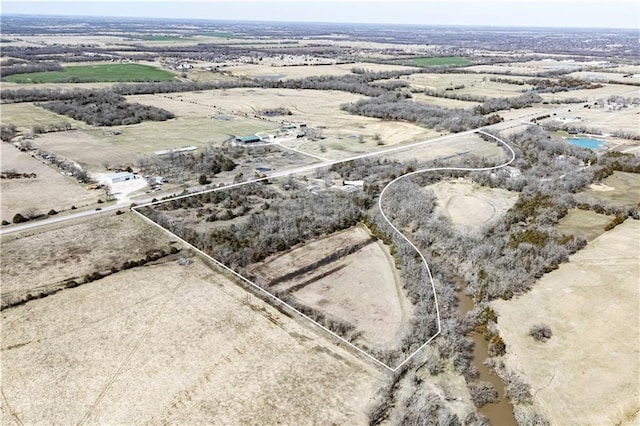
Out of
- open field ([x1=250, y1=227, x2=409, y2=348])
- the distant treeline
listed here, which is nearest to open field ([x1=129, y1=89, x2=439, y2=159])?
the distant treeline

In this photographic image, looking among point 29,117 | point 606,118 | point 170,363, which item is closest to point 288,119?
point 29,117

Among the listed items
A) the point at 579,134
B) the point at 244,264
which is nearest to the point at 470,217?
the point at 244,264

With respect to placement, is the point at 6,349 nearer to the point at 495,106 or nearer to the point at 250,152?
the point at 250,152

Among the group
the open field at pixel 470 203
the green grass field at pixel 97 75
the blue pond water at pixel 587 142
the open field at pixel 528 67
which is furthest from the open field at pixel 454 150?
the open field at pixel 528 67

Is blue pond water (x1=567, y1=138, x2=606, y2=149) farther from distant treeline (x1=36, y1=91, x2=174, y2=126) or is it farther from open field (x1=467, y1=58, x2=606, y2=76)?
open field (x1=467, y1=58, x2=606, y2=76)

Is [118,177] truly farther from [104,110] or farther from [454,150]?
[454,150]

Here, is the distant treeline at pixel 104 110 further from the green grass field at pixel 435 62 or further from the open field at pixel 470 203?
the green grass field at pixel 435 62
